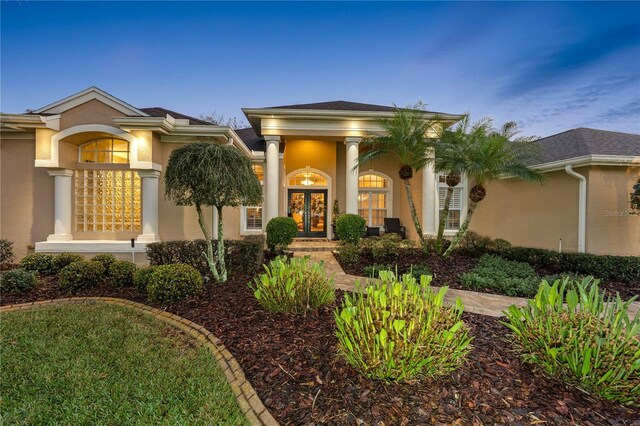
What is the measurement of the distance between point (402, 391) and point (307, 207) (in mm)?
11026

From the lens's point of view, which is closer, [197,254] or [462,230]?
[197,254]

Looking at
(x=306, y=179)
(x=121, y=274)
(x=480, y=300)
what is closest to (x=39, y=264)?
(x=121, y=274)

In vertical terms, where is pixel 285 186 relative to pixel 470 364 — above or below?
above

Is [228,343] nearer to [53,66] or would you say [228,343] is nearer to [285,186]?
[285,186]

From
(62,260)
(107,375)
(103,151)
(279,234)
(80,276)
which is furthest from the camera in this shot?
(279,234)

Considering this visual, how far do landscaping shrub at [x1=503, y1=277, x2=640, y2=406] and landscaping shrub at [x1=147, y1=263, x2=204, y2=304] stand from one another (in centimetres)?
470

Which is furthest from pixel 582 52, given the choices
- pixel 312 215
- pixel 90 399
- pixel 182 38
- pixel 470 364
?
pixel 90 399

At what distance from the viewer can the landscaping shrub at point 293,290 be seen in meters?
3.95

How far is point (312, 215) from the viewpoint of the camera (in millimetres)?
13258

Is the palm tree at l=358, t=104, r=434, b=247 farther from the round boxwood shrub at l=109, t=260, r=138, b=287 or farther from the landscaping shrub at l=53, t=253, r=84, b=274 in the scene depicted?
the landscaping shrub at l=53, t=253, r=84, b=274

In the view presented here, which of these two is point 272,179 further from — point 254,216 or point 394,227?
point 394,227

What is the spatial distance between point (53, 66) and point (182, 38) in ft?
17.7

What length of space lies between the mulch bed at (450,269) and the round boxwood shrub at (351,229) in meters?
1.09

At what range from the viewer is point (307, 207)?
43.3 ft
